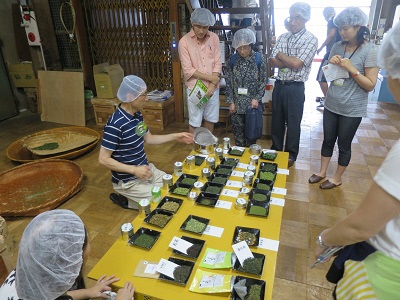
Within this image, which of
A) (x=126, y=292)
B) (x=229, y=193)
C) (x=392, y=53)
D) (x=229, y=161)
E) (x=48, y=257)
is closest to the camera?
(x=392, y=53)

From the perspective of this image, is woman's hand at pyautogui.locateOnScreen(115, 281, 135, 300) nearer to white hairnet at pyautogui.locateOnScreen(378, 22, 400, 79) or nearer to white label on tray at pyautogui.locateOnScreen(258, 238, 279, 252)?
white label on tray at pyautogui.locateOnScreen(258, 238, 279, 252)

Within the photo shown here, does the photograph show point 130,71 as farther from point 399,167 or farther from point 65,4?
point 399,167

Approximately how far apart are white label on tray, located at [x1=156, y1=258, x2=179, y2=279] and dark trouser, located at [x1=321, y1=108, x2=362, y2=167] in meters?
1.79

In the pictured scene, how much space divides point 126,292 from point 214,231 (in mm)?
462

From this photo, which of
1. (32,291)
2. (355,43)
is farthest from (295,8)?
(32,291)

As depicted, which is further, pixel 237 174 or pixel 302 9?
pixel 302 9

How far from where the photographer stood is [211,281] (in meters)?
1.05

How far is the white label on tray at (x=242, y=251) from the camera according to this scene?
1.14m

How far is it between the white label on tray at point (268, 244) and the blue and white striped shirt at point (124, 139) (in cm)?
107

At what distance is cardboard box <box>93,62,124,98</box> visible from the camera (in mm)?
4047

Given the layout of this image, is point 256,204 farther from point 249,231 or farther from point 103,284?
point 103,284

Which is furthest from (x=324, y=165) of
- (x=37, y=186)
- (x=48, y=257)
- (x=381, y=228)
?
(x=37, y=186)

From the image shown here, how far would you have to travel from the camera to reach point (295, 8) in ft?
7.57

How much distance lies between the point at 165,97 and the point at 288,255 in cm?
282
